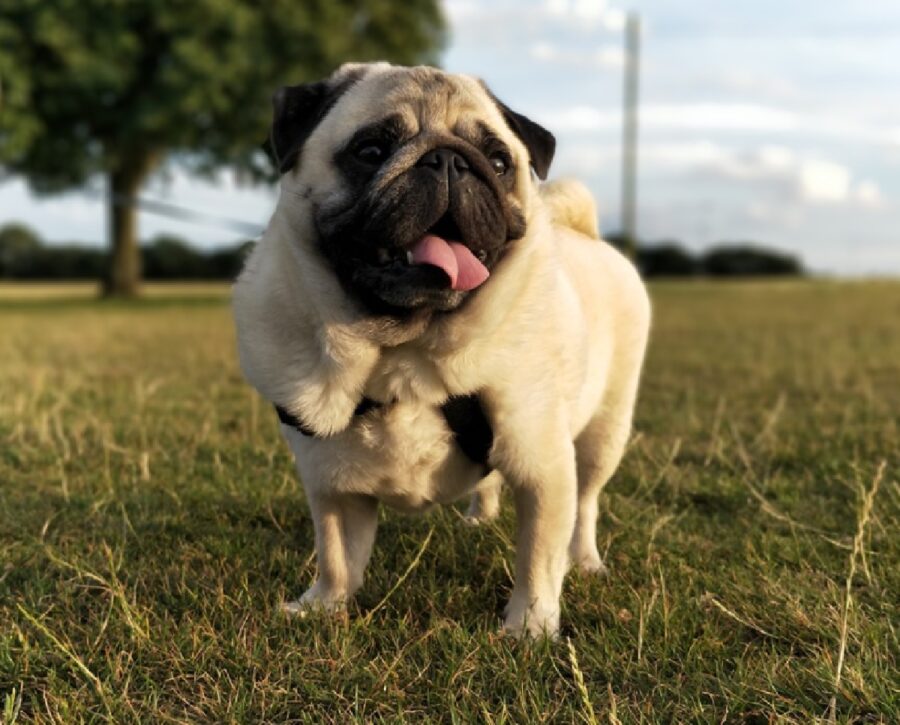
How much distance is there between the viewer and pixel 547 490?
8.52 feet

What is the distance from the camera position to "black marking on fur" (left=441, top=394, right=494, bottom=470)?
8.21 ft

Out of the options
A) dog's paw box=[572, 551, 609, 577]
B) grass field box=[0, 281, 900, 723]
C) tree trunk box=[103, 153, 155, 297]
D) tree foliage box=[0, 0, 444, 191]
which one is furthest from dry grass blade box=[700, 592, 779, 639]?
tree trunk box=[103, 153, 155, 297]

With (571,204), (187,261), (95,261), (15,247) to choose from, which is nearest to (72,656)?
(571,204)

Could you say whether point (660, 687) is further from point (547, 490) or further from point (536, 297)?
point (536, 297)

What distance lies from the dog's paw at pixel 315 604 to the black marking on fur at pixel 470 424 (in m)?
0.64

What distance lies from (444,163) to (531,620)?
52.4 inches

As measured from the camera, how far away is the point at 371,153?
2500 mm

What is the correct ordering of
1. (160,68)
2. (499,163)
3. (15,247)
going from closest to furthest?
1. (499,163)
2. (160,68)
3. (15,247)

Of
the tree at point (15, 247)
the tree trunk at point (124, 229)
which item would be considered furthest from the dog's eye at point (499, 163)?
the tree at point (15, 247)

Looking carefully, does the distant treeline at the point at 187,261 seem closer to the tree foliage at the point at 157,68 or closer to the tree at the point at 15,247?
the tree at the point at 15,247

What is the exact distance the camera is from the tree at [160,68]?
1856 centimetres

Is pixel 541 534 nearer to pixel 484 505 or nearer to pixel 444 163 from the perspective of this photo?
pixel 484 505

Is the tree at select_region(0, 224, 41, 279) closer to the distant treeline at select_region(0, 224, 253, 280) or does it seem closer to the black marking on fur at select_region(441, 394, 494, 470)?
the distant treeline at select_region(0, 224, 253, 280)

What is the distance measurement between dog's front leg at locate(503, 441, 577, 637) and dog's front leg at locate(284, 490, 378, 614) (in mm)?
544
